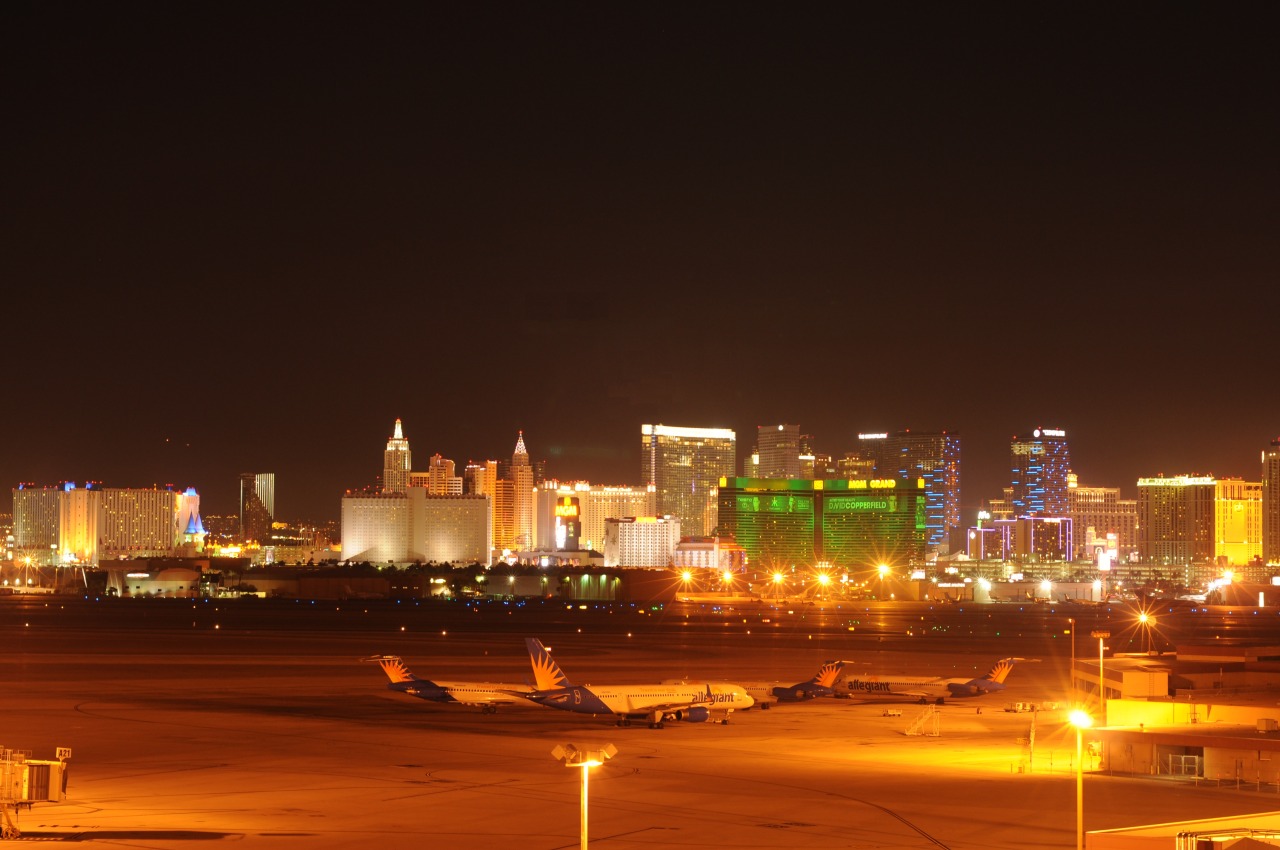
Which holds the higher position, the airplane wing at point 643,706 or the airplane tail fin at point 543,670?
the airplane tail fin at point 543,670

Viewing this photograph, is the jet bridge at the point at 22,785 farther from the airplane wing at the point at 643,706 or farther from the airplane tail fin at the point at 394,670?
the airplane tail fin at the point at 394,670

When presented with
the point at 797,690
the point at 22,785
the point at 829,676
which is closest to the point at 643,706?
the point at 797,690

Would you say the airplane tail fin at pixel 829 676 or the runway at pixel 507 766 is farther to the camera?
the airplane tail fin at pixel 829 676

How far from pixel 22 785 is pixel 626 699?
29179 mm

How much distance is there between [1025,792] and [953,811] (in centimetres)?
431

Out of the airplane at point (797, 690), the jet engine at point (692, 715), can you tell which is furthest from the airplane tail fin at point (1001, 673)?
the jet engine at point (692, 715)

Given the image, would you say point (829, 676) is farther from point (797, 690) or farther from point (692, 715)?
point (692, 715)

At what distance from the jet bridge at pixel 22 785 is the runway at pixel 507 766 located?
0.54 metres

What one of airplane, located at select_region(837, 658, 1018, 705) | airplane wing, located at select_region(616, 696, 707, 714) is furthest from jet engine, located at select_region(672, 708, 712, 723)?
airplane, located at select_region(837, 658, 1018, 705)

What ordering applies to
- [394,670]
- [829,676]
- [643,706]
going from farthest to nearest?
[829,676] < [394,670] < [643,706]

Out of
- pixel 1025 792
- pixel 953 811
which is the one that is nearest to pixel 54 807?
pixel 953 811

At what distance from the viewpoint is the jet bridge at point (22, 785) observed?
31.5m

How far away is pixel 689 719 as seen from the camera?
5919cm

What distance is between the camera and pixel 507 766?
1720 inches
